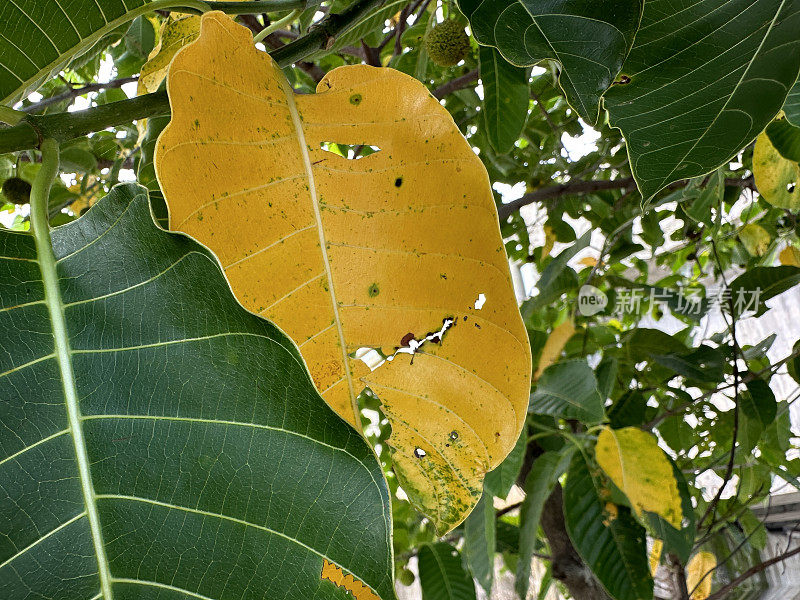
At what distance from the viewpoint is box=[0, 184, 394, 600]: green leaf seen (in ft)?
0.81

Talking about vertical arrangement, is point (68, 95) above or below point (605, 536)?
above

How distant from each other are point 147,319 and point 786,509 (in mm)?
2721

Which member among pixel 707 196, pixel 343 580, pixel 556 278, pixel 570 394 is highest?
pixel 707 196

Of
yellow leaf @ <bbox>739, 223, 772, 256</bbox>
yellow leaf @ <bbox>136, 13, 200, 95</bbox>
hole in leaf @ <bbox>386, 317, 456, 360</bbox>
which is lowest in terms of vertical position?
hole in leaf @ <bbox>386, 317, 456, 360</bbox>

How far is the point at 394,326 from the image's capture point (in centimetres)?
38

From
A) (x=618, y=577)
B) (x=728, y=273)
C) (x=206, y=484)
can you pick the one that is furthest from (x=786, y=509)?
(x=206, y=484)

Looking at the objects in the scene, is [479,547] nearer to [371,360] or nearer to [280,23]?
[371,360]

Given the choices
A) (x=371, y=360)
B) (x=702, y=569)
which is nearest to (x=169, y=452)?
(x=371, y=360)

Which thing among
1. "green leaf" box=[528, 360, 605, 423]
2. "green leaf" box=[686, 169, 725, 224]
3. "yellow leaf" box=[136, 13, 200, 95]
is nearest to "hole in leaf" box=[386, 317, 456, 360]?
"yellow leaf" box=[136, 13, 200, 95]

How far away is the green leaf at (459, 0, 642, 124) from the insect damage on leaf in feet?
0.75

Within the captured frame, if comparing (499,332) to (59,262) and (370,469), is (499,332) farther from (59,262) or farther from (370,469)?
(59,262)

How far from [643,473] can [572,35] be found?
80cm

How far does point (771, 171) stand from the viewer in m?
0.96

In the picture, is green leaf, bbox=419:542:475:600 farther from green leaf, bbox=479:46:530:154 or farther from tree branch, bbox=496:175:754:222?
green leaf, bbox=479:46:530:154
